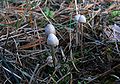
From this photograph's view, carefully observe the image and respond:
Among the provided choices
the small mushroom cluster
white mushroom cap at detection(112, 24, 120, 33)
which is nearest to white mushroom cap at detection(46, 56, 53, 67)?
the small mushroom cluster

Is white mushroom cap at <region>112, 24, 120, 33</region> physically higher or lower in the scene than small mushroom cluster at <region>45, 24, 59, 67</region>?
lower

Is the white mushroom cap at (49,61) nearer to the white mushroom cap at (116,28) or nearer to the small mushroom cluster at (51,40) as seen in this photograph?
the small mushroom cluster at (51,40)

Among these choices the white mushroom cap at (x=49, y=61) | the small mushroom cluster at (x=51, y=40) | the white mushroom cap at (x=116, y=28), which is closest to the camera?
the small mushroom cluster at (x=51, y=40)

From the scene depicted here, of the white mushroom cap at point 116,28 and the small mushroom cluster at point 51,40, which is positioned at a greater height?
the small mushroom cluster at point 51,40

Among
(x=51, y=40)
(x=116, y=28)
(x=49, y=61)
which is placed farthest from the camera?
(x=116, y=28)

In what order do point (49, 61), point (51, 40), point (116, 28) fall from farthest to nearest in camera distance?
point (116, 28)
point (49, 61)
point (51, 40)

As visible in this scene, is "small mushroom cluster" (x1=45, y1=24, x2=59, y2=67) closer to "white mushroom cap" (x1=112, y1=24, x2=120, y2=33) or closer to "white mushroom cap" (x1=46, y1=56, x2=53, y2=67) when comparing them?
"white mushroom cap" (x1=46, y1=56, x2=53, y2=67)

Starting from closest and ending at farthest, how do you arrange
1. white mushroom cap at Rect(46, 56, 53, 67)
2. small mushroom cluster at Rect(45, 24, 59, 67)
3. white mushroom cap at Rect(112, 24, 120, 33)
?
small mushroom cluster at Rect(45, 24, 59, 67)
white mushroom cap at Rect(46, 56, 53, 67)
white mushroom cap at Rect(112, 24, 120, 33)

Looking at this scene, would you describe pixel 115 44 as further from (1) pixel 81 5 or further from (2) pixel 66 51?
(1) pixel 81 5

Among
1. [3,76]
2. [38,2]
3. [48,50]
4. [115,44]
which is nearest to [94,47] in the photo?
[115,44]

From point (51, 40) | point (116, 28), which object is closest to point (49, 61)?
point (51, 40)

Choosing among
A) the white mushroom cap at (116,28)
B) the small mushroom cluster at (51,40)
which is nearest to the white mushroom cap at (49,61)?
the small mushroom cluster at (51,40)

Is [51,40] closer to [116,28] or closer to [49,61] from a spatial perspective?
[49,61]

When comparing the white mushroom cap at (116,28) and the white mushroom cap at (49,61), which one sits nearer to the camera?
the white mushroom cap at (49,61)
